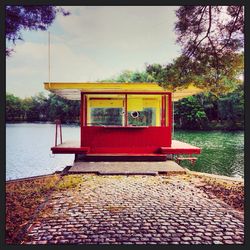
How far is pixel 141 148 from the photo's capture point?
10516 millimetres

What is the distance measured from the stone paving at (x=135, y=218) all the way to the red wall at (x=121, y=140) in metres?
3.33

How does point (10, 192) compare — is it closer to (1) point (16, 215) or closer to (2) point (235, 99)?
(1) point (16, 215)

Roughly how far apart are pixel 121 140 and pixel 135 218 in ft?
18.5

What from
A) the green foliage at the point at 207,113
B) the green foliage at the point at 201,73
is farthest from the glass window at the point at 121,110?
the green foliage at the point at 207,113

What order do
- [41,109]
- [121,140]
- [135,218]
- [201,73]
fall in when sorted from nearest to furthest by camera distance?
[135,218] < [201,73] < [121,140] < [41,109]

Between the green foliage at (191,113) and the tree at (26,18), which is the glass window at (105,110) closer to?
the tree at (26,18)

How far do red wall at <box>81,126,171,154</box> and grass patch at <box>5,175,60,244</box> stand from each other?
2.25 m

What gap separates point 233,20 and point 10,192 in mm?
6603

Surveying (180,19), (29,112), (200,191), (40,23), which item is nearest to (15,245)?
(200,191)

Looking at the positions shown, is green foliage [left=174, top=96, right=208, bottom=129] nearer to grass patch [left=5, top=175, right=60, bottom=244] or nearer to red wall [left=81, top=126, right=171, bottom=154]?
red wall [left=81, top=126, right=171, bottom=154]

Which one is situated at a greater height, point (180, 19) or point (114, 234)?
point (180, 19)

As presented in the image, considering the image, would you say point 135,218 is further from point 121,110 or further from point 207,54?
point 121,110

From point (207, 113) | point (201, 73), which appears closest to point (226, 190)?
point (201, 73)

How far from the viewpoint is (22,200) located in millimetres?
6188
